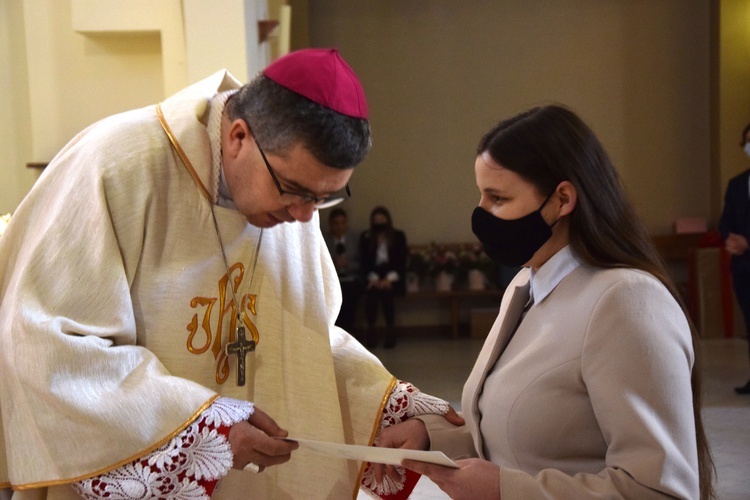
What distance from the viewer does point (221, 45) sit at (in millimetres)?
4426

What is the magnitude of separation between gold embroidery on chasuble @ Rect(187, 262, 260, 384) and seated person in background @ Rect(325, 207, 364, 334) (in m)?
7.47

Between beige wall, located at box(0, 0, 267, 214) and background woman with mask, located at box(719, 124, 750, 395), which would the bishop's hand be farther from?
background woman with mask, located at box(719, 124, 750, 395)

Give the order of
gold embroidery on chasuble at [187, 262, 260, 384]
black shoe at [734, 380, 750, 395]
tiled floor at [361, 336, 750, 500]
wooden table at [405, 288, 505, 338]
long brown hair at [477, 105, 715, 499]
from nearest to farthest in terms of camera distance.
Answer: long brown hair at [477, 105, 715, 499], gold embroidery on chasuble at [187, 262, 260, 384], tiled floor at [361, 336, 750, 500], black shoe at [734, 380, 750, 395], wooden table at [405, 288, 505, 338]

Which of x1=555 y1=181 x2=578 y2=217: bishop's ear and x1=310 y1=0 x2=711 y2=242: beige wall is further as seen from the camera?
x1=310 y1=0 x2=711 y2=242: beige wall

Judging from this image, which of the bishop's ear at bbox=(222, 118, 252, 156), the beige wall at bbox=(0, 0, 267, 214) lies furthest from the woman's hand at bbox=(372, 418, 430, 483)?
the beige wall at bbox=(0, 0, 267, 214)

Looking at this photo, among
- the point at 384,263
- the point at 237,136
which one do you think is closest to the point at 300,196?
the point at 237,136

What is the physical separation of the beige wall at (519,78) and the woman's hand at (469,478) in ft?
28.3

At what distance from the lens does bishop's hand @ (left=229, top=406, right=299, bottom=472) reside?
1.75 metres

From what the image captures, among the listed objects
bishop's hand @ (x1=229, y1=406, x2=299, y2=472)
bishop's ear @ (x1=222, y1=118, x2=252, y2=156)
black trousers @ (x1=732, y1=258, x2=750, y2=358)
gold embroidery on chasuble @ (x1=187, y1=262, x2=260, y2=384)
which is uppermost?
bishop's ear @ (x1=222, y1=118, x2=252, y2=156)

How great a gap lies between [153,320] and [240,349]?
8.9 inches

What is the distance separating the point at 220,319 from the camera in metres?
2.03

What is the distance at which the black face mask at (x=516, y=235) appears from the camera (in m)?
1.92

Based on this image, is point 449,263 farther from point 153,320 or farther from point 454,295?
point 153,320

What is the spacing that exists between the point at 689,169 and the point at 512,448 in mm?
9323
